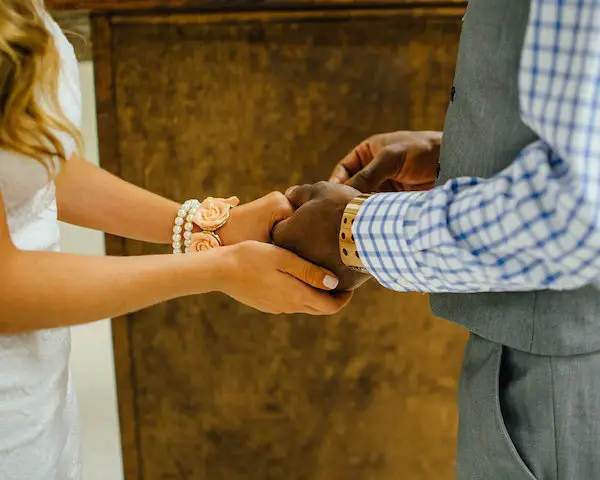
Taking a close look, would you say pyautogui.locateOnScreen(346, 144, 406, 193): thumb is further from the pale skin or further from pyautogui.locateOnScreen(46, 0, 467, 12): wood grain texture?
pyautogui.locateOnScreen(46, 0, 467, 12): wood grain texture

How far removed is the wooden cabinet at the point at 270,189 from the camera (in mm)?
1202

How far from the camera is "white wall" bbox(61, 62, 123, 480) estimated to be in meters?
1.81

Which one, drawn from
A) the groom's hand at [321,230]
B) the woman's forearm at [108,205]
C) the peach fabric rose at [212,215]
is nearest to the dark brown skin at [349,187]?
the groom's hand at [321,230]

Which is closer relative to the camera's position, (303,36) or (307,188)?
(307,188)

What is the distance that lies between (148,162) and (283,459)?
29.5 inches

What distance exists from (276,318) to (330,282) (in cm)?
48

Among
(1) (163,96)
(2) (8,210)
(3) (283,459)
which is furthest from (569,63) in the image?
(3) (283,459)

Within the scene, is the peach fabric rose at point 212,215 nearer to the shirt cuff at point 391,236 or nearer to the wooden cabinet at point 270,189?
the wooden cabinet at point 270,189

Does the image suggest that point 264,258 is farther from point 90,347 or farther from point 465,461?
point 90,347

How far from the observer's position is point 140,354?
1418 millimetres

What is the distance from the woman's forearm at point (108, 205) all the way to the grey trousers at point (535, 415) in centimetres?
60

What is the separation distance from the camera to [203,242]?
1.08 m

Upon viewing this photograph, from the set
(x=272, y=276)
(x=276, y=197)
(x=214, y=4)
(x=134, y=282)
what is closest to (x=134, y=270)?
(x=134, y=282)

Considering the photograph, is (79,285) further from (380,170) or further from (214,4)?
(214,4)
